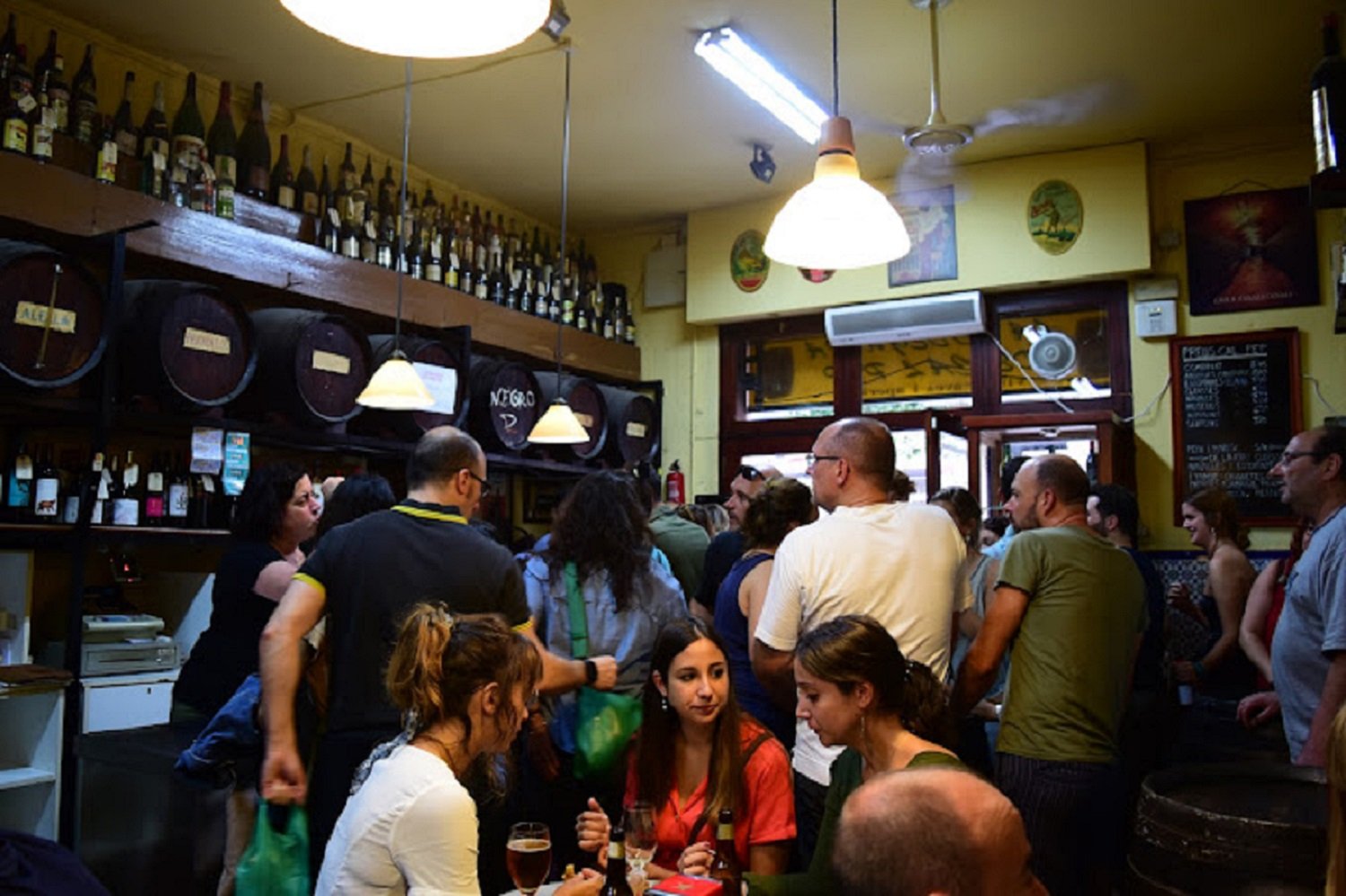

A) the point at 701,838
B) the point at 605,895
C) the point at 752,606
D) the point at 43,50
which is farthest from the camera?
the point at 43,50

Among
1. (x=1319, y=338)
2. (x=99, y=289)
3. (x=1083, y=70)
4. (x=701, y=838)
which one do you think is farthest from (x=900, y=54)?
(x=701, y=838)

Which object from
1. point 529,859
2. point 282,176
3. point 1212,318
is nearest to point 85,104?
point 282,176

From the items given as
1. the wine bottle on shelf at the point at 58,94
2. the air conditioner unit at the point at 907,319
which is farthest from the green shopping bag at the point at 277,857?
the air conditioner unit at the point at 907,319

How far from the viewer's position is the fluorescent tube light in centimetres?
468

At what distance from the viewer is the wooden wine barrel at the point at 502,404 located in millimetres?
5754

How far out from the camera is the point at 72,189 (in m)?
4.08

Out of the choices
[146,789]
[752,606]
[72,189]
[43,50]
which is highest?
[43,50]

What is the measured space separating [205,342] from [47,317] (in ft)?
2.07

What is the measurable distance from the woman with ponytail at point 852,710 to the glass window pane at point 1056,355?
4.51 m

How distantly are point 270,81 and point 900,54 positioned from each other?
3.20 m

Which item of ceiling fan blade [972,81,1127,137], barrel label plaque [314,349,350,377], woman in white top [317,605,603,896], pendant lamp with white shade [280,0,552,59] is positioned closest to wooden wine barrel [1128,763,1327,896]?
woman in white top [317,605,603,896]

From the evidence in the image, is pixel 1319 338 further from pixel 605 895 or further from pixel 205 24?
pixel 205 24

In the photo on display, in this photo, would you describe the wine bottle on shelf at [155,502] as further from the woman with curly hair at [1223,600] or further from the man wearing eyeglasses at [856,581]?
the woman with curly hair at [1223,600]

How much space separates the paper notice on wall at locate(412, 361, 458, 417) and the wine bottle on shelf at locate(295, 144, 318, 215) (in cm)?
102
